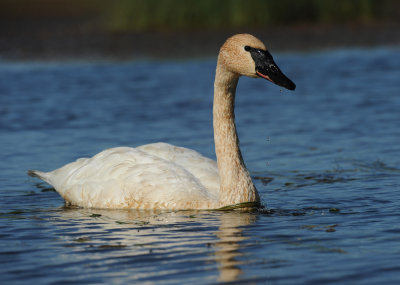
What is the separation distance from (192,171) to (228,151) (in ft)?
1.45

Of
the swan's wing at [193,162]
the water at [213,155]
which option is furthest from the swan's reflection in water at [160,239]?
the swan's wing at [193,162]

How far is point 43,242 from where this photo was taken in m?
7.43

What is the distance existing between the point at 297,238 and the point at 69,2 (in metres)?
34.3

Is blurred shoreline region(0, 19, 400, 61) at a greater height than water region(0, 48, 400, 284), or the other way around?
blurred shoreline region(0, 19, 400, 61)

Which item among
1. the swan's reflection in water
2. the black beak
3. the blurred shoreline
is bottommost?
the swan's reflection in water

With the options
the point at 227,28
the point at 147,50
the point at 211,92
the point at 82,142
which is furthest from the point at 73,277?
the point at 227,28

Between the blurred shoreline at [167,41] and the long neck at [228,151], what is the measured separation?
15.9 metres

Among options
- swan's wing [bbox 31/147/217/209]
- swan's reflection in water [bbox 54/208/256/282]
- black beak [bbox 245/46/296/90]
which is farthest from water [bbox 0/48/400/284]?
black beak [bbox 245/46/296/90]

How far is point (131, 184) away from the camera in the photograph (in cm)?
876

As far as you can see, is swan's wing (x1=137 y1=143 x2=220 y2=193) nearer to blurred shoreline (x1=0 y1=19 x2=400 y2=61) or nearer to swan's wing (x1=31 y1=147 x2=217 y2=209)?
swan's wing (x1=31 y1=147 x2=217 y2=209)

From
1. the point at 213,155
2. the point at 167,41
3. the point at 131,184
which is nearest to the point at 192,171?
the point at 131,184

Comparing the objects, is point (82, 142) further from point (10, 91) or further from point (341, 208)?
Answer: point (10, 91)

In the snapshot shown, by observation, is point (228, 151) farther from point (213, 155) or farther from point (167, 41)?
point (167, 41)

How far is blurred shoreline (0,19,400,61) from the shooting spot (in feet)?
83.2
